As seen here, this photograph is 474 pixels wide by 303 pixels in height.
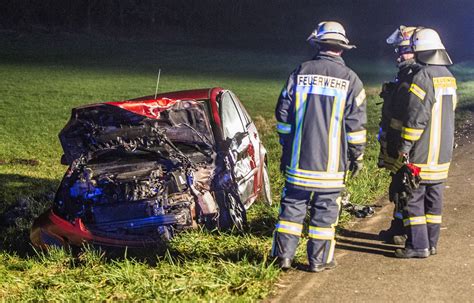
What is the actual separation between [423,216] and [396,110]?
94cm

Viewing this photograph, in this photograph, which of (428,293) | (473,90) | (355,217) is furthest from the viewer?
(473,90)

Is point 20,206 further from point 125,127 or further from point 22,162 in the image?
point 22,162

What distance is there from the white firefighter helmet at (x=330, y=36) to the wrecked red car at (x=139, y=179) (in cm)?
174

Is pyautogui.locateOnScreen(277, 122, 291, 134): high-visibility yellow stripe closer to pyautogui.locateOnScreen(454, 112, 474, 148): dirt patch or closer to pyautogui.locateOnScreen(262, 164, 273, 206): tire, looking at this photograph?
pyautogui.locateOnScreen(262, 164, 273, 206): tire

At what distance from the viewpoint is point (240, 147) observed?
26.8 ft

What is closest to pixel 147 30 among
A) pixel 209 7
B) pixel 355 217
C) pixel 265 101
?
pixel 209 7

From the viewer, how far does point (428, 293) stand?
6016mm

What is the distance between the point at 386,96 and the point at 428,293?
199 cm

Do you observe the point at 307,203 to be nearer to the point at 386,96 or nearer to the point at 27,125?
the point at 386,96

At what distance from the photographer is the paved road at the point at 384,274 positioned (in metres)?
5.99

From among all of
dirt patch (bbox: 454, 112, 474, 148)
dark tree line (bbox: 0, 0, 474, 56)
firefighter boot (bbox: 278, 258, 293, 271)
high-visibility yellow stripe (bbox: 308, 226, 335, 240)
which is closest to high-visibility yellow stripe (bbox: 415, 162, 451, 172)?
high-visibility yellow stripe (bbox: 308, 226, 335, 240)

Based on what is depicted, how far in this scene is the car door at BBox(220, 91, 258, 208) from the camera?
7880 mm

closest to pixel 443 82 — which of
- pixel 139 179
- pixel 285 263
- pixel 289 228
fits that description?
pixel 289 228

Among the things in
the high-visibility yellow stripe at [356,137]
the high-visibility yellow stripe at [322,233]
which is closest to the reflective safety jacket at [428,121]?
the high-visibility yellow stripe at [356,137]
